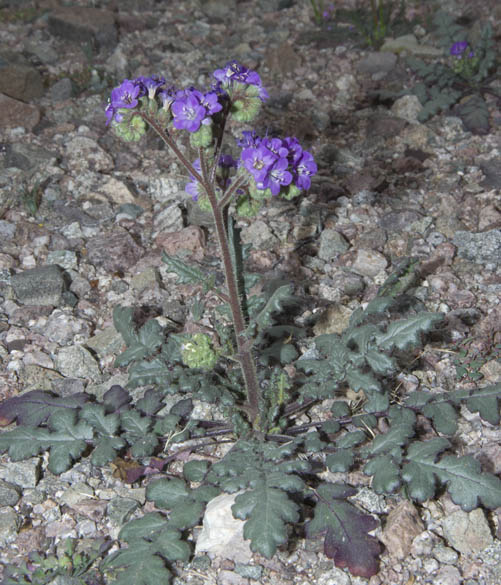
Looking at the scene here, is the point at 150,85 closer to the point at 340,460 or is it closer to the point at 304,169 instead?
the point at 304,169

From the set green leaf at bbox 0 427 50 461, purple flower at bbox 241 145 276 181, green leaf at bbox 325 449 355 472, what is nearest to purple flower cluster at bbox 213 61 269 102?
A: purple flower at bbox 241 145 276 181

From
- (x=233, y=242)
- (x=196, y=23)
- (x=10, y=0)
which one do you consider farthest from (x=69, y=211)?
(x=10, y=0)

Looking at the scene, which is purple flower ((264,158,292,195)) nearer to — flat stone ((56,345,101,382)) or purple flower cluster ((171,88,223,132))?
purple flower cluster ((171,88,223,132))

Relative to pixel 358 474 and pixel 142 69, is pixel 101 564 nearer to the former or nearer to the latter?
pixel 358 474

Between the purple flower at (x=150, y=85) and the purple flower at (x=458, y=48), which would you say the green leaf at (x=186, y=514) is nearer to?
the purple flower at (x=150, y=85)

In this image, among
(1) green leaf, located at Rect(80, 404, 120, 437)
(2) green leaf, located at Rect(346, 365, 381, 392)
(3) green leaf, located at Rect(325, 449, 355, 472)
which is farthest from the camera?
(1) green leaf, located at Rect(80, 404, 120, 437)

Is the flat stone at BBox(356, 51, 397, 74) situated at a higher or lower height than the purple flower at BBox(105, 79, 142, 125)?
lower

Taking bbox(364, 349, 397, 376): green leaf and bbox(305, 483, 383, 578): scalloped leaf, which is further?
bbox(364, 349, 397, 376): green leaf

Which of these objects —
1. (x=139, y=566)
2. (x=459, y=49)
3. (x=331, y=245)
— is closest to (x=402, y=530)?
(x=139, y=566)

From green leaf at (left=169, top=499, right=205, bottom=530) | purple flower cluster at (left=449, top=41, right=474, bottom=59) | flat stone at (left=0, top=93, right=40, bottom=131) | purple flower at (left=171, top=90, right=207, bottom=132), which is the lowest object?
green leaf at (left=169, top=499, right=205, bottom=530)
